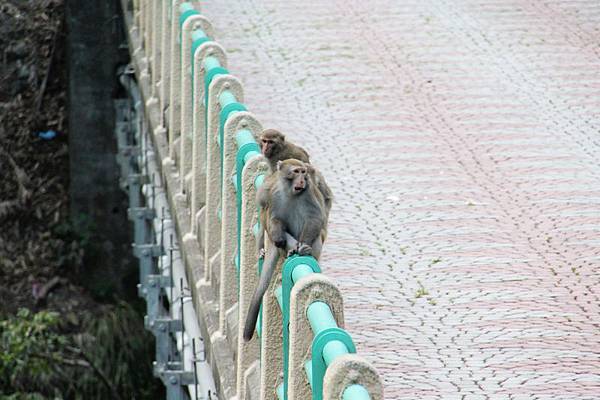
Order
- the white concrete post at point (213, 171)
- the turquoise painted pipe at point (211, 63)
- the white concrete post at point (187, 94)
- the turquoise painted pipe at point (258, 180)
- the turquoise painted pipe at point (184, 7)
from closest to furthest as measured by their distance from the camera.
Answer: the turquoise painted pipe at point (258, 180) → the white concrete post at point (213, 171) → the turquoise painted pipe at point (211, 63) → the white concrete post at point (187, 94) → the turquoise painted pipe at point (184, 7)

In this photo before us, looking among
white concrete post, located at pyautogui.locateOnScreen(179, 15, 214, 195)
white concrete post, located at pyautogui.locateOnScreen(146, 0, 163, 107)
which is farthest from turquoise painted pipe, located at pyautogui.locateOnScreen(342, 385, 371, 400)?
white concrete post, located at pyautogui.locateOnScreen(146, 0, 163, 107)

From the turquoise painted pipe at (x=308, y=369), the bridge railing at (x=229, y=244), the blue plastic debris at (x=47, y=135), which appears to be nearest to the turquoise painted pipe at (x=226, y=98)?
the bridge railing at (x=229, y=244)

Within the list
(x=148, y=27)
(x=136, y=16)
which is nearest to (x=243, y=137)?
(x=148, y=27)

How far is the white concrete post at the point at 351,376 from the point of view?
168 inches

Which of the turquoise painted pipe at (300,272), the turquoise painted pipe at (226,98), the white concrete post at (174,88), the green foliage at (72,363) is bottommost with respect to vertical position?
the green foliage at (72,363)

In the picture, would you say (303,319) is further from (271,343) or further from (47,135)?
(47,135)

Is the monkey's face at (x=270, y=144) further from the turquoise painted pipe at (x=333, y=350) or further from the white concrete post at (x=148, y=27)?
the white concrete post at (x=148, y=27)

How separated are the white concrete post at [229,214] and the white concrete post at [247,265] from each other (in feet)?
1.76

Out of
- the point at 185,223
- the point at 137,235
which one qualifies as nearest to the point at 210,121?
the point at 185,223

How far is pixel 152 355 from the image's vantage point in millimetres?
16188

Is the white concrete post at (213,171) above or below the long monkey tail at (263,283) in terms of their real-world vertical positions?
below

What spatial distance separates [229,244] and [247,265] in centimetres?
72

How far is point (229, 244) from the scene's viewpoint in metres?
7.56

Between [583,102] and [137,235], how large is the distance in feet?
12.5
